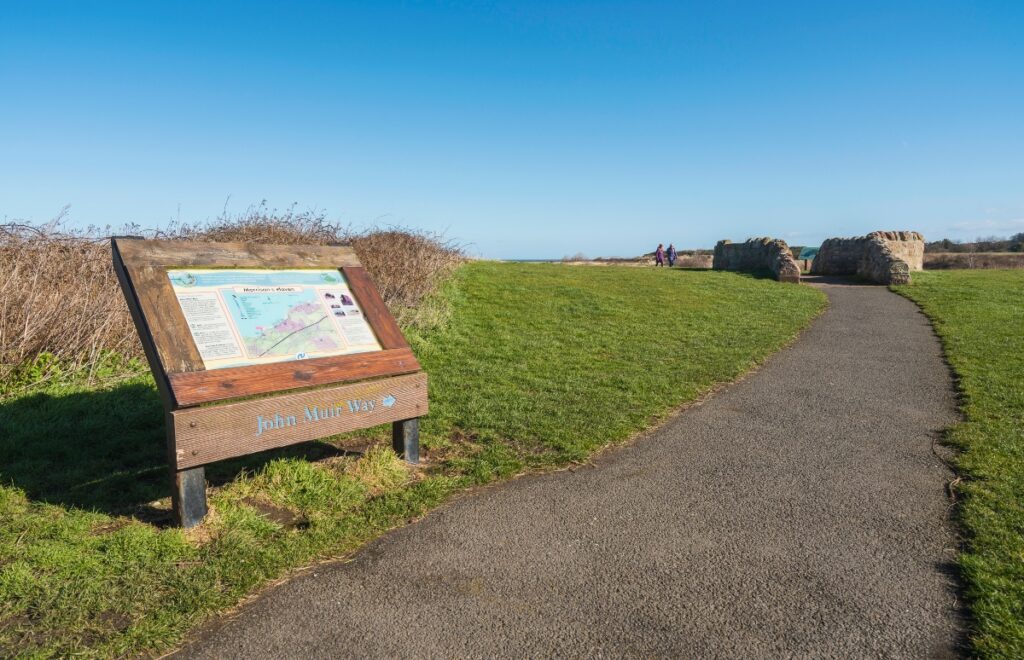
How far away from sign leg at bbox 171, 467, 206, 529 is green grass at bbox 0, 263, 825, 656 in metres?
0.10

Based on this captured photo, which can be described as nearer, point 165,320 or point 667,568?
point 667,568

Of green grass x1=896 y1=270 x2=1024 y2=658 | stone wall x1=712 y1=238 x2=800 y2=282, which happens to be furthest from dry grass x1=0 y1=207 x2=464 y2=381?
stone wall x1=712 y1=238 x2=800 y2=282

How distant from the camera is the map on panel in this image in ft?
13.8

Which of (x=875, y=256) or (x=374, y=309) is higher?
(x=875, y=256)

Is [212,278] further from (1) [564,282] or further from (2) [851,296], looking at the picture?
(2) [851,296]

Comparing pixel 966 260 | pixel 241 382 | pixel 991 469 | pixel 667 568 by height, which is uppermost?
pixel 966 260

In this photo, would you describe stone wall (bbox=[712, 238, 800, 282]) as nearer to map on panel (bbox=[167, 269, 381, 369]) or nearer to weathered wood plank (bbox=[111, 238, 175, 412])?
map on panel (bbox=[167, 269, 381, 369])

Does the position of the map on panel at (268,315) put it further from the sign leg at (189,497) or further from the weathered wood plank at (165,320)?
the sign leg at (189,497)

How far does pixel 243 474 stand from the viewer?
15.3 feet

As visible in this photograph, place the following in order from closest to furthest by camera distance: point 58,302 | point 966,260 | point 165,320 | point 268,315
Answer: point 165,320 < point 268,315 < point 58,302 < point 966,260

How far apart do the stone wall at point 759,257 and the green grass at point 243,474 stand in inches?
A: 464

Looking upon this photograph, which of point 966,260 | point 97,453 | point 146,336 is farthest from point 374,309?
point 966,260

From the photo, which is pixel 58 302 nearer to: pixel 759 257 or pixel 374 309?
pixel 374 309

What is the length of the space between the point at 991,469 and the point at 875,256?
61.6 ft
